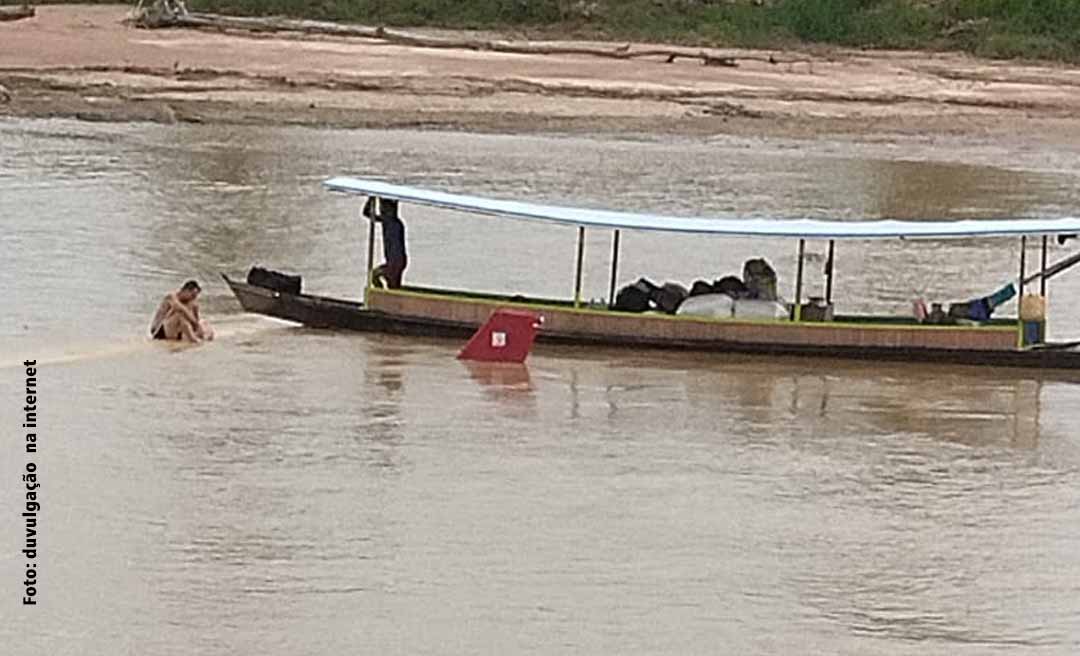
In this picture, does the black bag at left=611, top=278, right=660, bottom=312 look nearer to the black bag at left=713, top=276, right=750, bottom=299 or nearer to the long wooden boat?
the long wooden boat

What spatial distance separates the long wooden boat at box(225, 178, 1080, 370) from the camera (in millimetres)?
21453

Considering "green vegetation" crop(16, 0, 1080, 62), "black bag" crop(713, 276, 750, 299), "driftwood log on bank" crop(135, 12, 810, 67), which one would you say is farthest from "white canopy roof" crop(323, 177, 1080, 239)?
"green vegetation" crop(16, 0, 1080, 62)

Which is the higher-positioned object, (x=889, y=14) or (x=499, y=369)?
(x=889, y=14)

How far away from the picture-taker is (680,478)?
664 inches

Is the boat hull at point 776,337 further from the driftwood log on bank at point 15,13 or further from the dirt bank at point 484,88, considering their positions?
the driftwood log on bank at point 15,13

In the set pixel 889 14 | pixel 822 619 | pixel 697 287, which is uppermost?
pixel 889 14

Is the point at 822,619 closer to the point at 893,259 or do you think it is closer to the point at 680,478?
the point at 680,478

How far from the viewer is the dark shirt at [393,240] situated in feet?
73.8

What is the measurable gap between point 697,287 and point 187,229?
8.43 m

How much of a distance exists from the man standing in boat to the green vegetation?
93.0 ft

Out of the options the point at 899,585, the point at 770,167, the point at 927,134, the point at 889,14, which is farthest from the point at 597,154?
the point at 899,585

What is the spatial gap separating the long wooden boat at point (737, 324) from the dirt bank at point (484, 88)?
1768cm

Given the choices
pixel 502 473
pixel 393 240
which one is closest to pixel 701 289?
pixel 393 240

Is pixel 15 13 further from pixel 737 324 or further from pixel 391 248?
pixel 737 324
